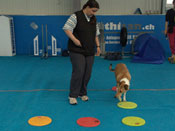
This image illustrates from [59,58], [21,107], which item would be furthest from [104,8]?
[21,107]

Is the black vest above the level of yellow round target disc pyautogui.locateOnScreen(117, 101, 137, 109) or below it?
above

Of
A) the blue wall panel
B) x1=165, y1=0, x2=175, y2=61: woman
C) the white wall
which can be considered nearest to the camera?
x1=165, y1=0, x2=175, y2=61: woman

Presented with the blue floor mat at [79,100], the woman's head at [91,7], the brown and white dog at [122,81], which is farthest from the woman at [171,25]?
the woman's head at [91,7]

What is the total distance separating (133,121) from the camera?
2590mm

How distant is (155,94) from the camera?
3.55 meters

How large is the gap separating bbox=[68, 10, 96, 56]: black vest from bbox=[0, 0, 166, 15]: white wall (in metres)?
7.93

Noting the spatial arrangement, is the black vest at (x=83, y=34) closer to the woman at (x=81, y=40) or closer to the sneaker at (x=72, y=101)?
the woman at (x=81, y=40)

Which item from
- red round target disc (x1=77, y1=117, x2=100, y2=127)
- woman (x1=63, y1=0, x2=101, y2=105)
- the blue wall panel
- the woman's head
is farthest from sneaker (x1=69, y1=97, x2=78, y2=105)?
the blue wall panel

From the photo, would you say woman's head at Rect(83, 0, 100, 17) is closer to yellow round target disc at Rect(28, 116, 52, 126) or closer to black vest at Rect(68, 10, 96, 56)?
black vest at Rect(68, 10, 96, 56)

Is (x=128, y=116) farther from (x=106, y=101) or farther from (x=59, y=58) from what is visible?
(x=59, y=58)

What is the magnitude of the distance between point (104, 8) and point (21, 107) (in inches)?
335

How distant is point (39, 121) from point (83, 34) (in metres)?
1.25

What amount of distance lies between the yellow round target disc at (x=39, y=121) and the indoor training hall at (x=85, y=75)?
0.04 feet

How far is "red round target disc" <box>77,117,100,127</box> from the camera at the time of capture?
8.23ft
